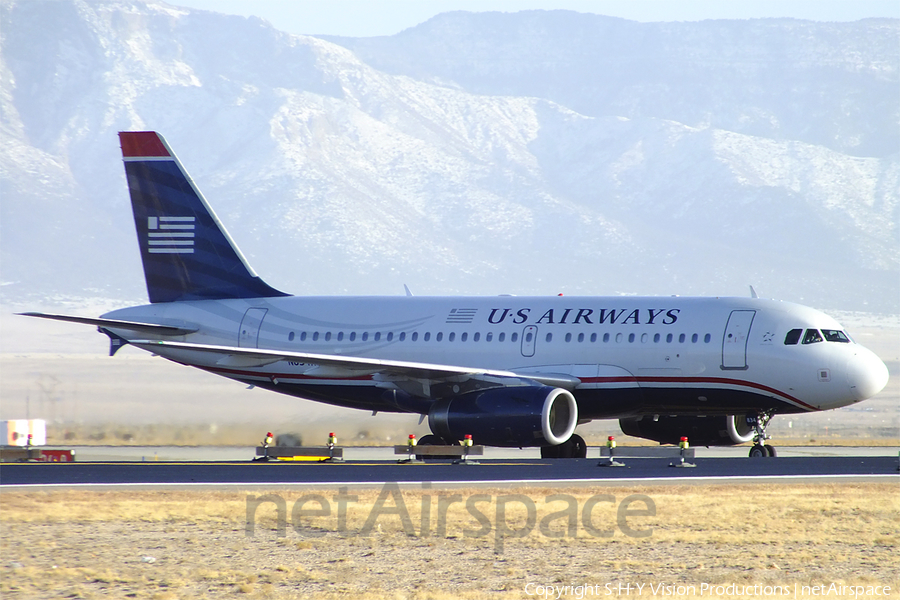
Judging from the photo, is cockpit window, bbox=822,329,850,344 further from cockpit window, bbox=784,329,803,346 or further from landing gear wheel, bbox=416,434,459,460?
landing gear wheel, bbox=416,434,459,460

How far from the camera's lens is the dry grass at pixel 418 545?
53.3ft

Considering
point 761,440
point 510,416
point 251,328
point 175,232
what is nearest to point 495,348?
point 510,416

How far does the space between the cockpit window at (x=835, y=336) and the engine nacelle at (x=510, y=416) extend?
6.31m

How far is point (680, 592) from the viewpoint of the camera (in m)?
15.8

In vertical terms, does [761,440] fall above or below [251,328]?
below

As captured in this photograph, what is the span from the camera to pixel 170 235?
126ft

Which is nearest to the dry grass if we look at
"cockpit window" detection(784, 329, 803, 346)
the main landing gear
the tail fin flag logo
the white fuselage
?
the white fuselage

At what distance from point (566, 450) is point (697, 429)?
400 centimetres

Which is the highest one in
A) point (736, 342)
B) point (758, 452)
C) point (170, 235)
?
point (170, 235)

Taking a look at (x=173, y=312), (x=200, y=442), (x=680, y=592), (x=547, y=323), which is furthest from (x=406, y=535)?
(x=200, y=442)

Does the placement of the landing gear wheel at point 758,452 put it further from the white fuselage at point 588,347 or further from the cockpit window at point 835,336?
the cockpit window at point 835,336

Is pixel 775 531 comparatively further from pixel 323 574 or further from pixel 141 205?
pixel 141 205

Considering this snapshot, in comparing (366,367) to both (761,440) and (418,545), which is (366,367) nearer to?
(761,440)

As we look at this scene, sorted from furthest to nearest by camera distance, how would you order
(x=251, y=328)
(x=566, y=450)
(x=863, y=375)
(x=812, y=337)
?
(x=251, y=328), (x=566, y=450), (x=812, y=337), (x=863, y=375)
